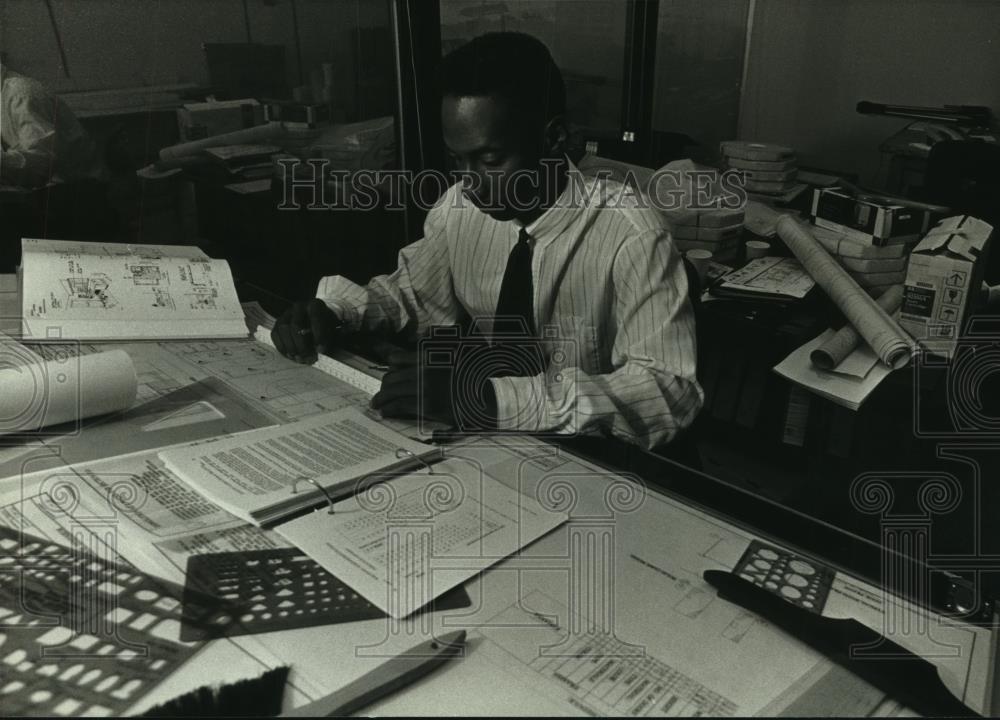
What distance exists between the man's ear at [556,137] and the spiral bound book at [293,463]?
0.61 meters

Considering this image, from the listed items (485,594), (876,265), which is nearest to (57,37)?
(485,594)

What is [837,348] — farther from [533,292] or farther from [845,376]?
[533,292]

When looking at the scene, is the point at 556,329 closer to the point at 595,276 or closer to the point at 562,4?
the point at 595,276

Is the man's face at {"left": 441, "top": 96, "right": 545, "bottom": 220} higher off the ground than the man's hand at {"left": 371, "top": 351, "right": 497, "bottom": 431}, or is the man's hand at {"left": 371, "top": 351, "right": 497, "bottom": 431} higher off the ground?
the man's face at {"left": 441, "top": 96, "right": 545, "bottom": 220}

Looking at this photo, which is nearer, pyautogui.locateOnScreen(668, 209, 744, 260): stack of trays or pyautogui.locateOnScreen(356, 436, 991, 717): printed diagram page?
pyautogui.locateOnScreen(356, 436, 991, 717): printed diagram page

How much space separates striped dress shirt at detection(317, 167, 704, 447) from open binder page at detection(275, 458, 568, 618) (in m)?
0.19

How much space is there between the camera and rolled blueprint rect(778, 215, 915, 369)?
4.68 ft

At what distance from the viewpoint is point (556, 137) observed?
133cm

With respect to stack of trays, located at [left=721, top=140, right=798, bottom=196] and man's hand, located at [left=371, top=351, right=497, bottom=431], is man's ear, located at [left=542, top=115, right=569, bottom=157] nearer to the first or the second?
man's hand, located at [left=371, top=351, right=497, bottom=431]

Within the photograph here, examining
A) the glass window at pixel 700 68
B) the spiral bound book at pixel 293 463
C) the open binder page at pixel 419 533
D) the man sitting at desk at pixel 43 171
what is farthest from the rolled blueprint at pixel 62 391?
the glass window at pixel 700 68

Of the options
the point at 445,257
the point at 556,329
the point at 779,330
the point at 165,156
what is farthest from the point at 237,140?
the point at 779,330

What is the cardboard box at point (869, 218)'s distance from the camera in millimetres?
1701

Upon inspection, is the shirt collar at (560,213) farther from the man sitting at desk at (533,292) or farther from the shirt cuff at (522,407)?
the shirt cuff at (522,407)

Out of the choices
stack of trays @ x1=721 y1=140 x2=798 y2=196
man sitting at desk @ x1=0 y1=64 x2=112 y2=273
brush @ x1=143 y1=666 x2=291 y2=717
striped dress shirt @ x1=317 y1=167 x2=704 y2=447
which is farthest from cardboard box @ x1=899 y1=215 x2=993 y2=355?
man sitting at desk @ x1=0 y1=64 x2=112 y2=273
